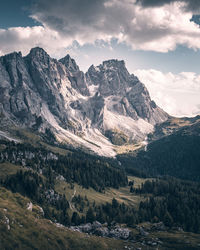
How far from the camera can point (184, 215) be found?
598 feet

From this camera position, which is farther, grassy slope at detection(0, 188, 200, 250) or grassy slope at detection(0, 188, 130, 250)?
grassy slope at detection(0, 188, 200, 250)

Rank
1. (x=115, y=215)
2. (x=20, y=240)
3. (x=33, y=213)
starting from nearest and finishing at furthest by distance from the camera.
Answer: (x=20, y=240), (x=33, y=213), (x=115, y=215)

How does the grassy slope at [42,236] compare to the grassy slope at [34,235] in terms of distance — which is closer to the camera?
the grassy slope at [34,235]

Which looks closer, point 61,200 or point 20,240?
point 20,240

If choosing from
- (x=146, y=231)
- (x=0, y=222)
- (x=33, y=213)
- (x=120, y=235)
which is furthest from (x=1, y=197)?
(x=146, y=231)

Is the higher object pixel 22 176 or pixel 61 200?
pixel 22 176

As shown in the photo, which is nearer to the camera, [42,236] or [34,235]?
[34,235]

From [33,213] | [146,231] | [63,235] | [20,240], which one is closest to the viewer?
[20,240]

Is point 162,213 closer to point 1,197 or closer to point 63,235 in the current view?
point 63,235

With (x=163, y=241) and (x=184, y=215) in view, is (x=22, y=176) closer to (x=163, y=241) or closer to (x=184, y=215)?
(x=163, y=241)

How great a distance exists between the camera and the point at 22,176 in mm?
181625

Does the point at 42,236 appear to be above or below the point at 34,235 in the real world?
below

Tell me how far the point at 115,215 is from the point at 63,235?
56490 millimetres

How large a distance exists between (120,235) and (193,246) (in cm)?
3810
